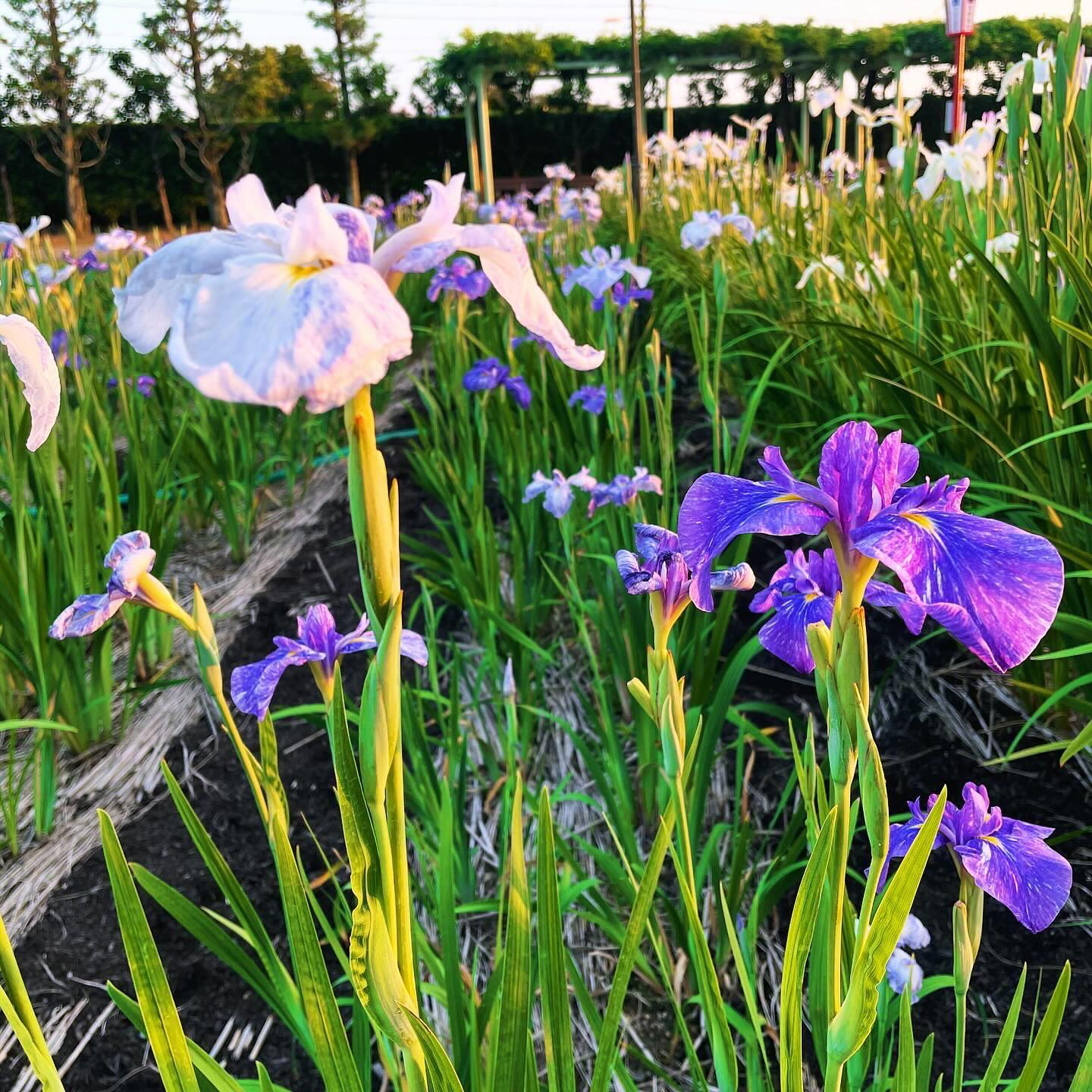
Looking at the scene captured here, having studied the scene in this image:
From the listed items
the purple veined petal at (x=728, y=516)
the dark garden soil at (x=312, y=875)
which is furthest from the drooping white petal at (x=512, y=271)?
the dark garden soil at (x=312, y=875)

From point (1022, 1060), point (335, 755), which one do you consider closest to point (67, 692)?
point (335, 755)

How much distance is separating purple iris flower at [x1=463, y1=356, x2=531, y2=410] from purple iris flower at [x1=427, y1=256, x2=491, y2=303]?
0.43m

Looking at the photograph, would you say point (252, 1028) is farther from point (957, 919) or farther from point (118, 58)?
point (118, 58)

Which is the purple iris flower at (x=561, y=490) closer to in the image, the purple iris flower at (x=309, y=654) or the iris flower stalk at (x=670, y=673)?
the purple iris flower at (x=309, y=654)

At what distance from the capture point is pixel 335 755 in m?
0.60

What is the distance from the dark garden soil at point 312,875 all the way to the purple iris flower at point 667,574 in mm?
572

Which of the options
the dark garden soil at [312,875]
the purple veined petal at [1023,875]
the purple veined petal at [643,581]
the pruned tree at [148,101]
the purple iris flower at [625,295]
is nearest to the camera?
the purple veined petal at [1023,875]

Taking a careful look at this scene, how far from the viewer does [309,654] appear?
1.05 m

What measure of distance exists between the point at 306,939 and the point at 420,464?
199 cm

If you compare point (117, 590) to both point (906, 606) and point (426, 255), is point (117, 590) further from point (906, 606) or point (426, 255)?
point (906, 606)

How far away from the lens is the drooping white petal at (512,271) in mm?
594

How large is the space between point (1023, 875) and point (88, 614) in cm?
91

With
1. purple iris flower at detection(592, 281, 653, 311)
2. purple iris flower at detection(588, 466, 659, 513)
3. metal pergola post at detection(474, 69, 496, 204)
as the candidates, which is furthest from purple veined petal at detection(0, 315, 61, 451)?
metal pergola post at detection(474, 69, 496, 204)

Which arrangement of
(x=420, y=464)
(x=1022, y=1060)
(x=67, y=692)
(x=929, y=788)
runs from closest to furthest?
(x=1022, y=1060), (x=929, y=788), (x=67, y=692), (x=420, y=464)
